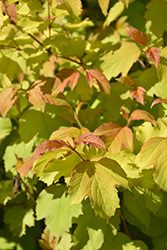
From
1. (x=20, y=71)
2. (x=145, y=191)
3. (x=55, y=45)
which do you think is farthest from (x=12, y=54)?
(x=145, y=191)

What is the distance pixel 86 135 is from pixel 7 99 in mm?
626

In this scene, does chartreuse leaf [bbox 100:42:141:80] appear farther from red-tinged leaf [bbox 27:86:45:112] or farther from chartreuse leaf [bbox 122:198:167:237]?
chartreuse leaf [bbox 122:198:167:237]

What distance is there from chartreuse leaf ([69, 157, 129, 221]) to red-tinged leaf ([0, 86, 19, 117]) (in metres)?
0.63

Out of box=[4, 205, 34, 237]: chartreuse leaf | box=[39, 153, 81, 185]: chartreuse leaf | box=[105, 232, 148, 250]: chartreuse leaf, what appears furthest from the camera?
box=[4, 205, 34, 237]: chartreuse leaf

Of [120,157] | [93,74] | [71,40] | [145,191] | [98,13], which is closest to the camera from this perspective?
[120,157]

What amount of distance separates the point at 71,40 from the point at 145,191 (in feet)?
3.68

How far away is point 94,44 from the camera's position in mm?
1833

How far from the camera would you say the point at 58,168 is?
119 cm

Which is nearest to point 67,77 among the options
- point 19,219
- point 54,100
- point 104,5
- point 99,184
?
point 54,100

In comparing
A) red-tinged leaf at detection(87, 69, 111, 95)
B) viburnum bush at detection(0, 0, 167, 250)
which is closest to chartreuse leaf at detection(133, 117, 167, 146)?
viburnum bush at detection(0, 0, 167, 250)

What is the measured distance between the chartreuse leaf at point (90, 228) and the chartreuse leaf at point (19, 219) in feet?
1.52

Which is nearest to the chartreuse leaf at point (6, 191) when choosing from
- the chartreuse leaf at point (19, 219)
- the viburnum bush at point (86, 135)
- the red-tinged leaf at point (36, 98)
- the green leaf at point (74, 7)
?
the viburnum bush at point (86, 135)

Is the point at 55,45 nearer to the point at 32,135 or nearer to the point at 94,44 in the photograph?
the point at 94,44

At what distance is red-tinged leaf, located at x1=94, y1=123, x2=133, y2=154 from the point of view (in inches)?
51.6
